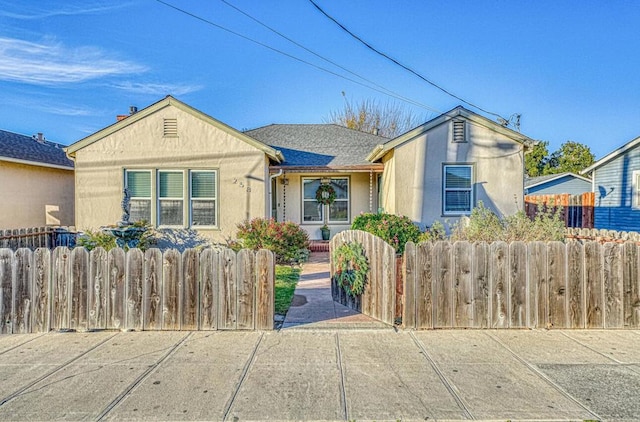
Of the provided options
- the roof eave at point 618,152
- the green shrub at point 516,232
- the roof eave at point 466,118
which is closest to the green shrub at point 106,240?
the roof eave at point 466,118

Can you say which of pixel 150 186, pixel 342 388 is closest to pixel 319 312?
pixel 342 388

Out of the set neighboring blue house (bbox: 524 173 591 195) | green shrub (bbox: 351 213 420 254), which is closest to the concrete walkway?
green shrub (bbox: 351 213 420 254)

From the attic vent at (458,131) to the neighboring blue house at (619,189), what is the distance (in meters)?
8.71

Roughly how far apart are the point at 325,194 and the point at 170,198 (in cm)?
573

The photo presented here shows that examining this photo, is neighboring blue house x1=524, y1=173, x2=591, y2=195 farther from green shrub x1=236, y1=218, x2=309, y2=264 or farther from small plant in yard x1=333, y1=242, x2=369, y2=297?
small plant in yard x1=333, y1=242, x2=369, y2=297

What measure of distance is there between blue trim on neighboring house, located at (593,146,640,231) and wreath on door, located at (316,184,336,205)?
40.9 ft

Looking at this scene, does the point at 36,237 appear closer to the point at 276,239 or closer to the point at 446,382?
the point at 276,239

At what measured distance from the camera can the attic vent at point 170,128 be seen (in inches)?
456

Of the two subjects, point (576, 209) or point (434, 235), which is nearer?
point (434, 235)

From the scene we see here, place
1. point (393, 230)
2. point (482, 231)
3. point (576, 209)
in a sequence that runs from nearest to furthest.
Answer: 1. point (482, 231)
2. point (393, 230)
3. point (576, 209)

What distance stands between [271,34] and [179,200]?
21.8 ft

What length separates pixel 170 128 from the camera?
11.6 m

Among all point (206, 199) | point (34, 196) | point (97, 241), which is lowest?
point (97, 241)

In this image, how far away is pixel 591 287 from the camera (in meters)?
5.12
